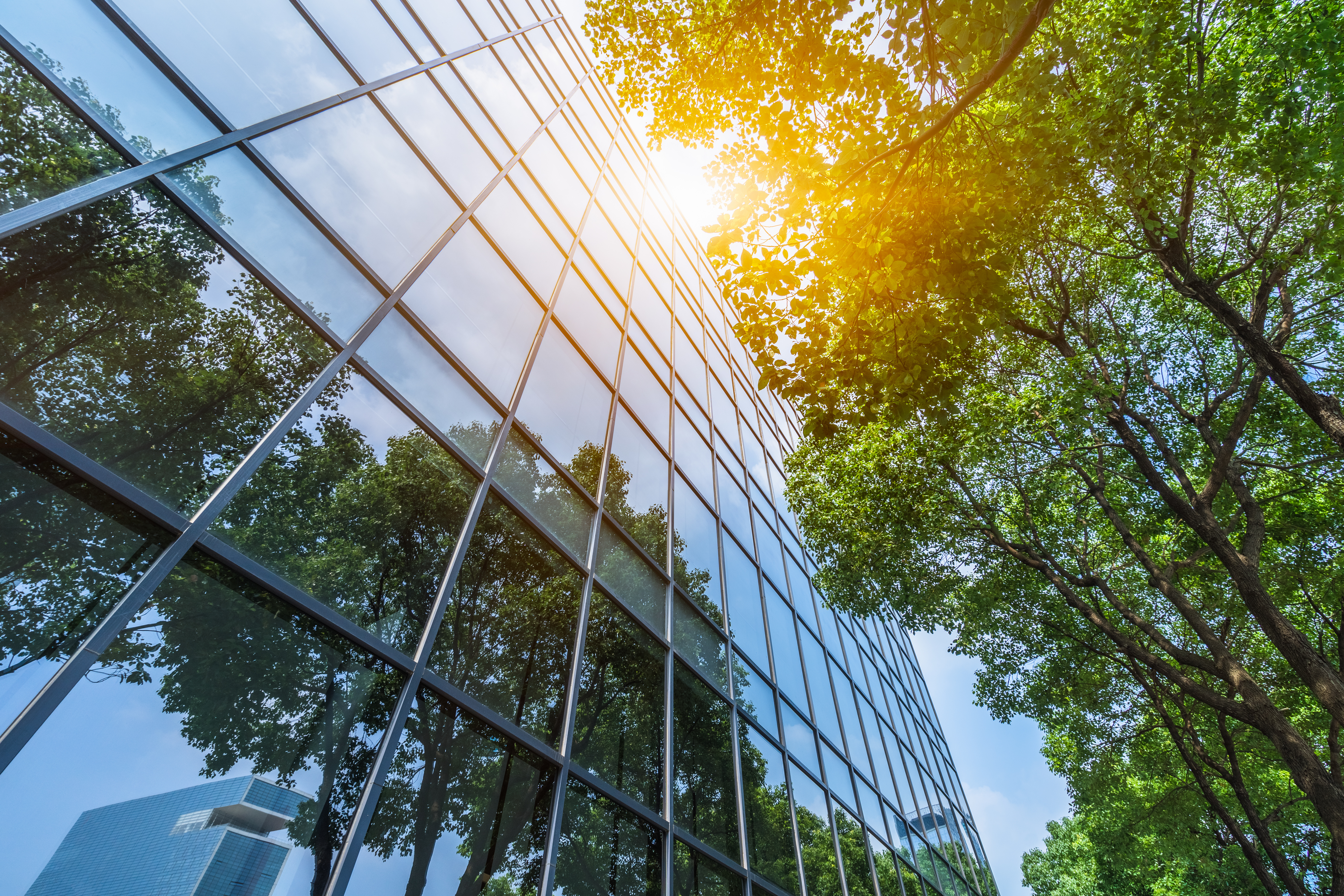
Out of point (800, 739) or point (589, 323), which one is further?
point (800, 739)

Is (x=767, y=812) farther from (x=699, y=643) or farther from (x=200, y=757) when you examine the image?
(x=200, y=757)

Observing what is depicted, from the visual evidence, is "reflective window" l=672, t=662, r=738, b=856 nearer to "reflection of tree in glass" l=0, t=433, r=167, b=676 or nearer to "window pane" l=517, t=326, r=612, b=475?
"window pane" l=517, t=326, r=612, b=475

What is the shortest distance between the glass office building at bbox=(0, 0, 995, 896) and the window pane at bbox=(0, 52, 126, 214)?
0.02 m

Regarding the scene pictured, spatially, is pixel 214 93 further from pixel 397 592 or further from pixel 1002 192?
pixel 1002 192

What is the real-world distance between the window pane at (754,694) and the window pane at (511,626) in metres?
3.78

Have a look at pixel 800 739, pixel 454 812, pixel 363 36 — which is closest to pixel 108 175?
pixel 363 36

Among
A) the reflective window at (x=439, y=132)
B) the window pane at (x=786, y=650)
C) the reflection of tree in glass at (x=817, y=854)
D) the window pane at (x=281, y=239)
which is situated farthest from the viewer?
the window pane at (x=786, y=650)

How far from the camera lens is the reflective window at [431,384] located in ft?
16.6

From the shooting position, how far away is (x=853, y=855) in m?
9.75

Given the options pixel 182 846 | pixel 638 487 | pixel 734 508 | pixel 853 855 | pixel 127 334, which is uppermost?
pixel 734 508

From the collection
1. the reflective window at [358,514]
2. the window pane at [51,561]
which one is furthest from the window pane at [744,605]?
the window pane at [51,561]

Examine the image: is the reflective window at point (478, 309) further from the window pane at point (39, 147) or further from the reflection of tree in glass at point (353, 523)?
the window pane at point (39, 147)

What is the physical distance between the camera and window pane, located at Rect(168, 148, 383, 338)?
167 inches

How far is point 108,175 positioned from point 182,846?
152 inches
